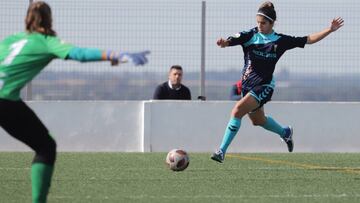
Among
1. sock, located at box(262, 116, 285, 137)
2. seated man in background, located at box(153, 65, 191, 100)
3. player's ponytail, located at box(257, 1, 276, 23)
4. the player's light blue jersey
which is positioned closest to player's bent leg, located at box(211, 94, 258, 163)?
the player's light blue jersey

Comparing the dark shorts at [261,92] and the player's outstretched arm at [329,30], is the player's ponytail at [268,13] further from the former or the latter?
the dark shorts at [261,92]

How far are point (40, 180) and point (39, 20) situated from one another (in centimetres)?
124

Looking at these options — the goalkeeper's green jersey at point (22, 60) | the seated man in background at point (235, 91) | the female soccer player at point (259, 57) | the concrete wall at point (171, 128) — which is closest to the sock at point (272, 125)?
the female soccer player at point (259, 57)

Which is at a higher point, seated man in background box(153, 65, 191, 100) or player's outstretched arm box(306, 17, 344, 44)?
player's outstretched arm box(306, 17, 344, 44)

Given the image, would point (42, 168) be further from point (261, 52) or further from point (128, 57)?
point (261, 52)

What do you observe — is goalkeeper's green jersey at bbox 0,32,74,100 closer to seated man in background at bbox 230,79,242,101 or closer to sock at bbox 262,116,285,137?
sock at bbox 262,116,285,137

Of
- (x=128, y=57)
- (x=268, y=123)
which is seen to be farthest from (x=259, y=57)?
(x=128, y=57)

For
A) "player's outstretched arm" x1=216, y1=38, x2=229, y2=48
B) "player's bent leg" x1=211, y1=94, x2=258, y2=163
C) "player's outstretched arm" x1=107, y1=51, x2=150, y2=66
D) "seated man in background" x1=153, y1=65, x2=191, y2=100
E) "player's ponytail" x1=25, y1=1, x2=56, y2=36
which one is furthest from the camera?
"seated man in background" x1=153, y1=65, x2=191, y2=100

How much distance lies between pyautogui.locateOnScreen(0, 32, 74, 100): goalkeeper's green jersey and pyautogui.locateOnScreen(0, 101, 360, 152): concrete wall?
917cm

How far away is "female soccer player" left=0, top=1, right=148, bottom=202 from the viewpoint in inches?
314

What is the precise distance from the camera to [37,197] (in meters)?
8.07

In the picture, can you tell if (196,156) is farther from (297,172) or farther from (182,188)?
(182,188)

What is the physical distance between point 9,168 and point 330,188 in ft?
14.0

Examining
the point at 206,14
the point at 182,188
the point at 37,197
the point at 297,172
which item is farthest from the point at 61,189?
the point at 206,14
